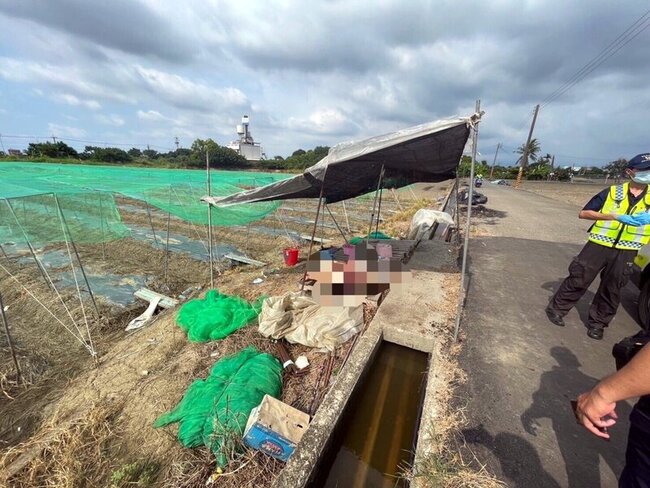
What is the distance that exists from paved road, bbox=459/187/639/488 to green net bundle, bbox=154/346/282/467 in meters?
1.97

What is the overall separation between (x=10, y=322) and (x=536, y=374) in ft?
25.7

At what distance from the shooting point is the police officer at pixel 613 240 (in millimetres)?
2918

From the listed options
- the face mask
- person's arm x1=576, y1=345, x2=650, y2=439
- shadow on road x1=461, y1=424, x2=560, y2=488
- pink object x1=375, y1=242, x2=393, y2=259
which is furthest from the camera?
pink object x1=375, y1=242, x2=393, y2=259

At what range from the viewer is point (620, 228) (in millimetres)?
3039

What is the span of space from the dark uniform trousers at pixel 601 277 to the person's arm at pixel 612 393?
284cm

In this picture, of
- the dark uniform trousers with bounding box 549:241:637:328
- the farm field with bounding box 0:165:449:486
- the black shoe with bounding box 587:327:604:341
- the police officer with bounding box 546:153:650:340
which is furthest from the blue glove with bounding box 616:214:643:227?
the farm field with bounding box 0:165:449:486

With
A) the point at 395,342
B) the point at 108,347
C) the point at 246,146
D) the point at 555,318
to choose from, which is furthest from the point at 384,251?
the point at 246,146

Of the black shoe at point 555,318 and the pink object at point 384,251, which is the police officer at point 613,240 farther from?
the pink object at point 384,251

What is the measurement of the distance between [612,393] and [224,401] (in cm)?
290

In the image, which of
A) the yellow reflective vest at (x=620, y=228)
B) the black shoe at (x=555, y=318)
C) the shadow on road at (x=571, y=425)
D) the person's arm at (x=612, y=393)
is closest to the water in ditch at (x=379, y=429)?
the shadow on road at (x=571, y=425)

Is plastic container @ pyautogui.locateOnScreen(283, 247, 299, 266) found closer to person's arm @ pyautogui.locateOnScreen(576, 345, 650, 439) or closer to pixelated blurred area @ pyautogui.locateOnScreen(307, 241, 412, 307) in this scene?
pixelated blurred area @ pyautogui.locateOnScreen(307, 241, 412, 307)

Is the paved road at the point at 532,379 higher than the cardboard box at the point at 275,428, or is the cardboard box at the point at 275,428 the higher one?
the paved road at the point at 532,379

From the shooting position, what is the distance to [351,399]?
2748 mm

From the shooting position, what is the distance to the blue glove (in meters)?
2.88
